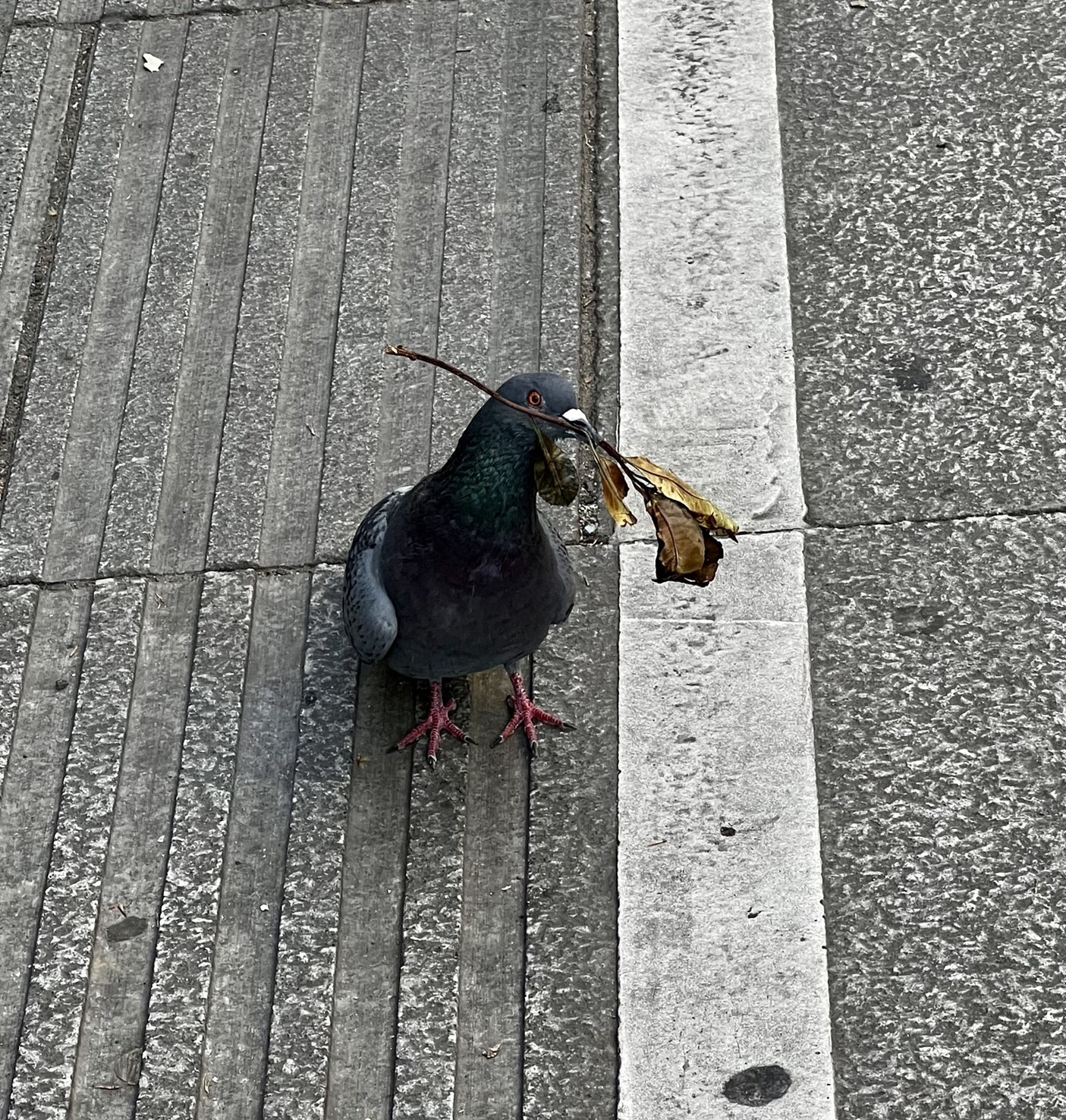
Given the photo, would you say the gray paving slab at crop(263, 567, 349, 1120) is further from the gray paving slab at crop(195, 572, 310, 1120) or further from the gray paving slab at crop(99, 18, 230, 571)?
the gray paving slab at crop(99, 18, 230, 571)

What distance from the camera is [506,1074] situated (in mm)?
3254

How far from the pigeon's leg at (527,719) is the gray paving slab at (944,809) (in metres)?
0.66

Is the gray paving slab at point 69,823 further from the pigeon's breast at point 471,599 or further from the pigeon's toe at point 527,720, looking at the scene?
the pigeon's toe at point 527,720

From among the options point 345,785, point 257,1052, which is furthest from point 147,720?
point 257,1052

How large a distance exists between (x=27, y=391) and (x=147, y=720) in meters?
1.33

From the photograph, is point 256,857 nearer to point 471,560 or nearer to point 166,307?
point 471,560

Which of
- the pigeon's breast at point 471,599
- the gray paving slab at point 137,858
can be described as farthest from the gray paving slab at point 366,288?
the pigeon's breast at point 471,599

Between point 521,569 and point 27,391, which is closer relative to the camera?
point 521,569

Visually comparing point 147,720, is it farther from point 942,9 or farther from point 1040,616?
point 942,9

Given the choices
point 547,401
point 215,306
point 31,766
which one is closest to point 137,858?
point 31,766

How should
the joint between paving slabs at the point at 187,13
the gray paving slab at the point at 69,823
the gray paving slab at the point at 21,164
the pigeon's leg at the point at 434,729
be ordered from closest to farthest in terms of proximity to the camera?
the gray paving slab at the point at 69,823
the pigeon's leg at the point at 434,729
the gray paving slab at the point at 21,164
the joint between paving slabs at the point at 187,13

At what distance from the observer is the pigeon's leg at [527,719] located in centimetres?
375

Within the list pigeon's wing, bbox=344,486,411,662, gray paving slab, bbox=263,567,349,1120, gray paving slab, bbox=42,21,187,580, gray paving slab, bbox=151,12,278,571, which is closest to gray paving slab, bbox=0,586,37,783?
gray paving slab, bbox=42,21,187,580

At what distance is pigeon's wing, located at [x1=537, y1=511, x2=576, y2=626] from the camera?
3.57m
